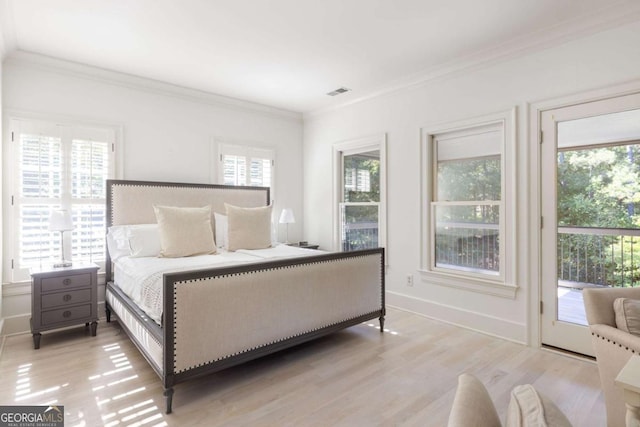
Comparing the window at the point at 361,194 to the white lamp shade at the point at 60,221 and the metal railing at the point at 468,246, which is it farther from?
the white lamp shade at the point at 60,221

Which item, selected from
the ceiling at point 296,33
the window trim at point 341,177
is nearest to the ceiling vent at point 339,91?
the ceiling at point 296,33

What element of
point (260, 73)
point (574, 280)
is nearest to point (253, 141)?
point (260, 73)

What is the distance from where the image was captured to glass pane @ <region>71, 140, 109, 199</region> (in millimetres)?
3537

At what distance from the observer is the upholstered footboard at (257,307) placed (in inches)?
81.0

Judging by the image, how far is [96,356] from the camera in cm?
278

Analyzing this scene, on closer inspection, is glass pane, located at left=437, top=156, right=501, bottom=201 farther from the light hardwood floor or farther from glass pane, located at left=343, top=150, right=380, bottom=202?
the light hardwood floor

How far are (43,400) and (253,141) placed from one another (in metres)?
3.63

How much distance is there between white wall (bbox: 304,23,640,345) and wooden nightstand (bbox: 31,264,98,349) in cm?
300

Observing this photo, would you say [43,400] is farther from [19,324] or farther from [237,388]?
[19,324]

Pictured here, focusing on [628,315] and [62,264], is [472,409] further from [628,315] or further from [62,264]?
[62,264]

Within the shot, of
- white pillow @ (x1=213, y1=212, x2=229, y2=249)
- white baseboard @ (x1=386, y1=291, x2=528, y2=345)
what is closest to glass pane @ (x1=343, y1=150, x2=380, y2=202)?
white baseboard @ (x1=386, y1=291, x2=528, y2=345)

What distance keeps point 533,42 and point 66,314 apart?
15.7 feet

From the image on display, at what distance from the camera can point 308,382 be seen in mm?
2377

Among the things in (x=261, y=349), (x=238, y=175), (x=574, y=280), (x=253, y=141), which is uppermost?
(x=253, y=141)
